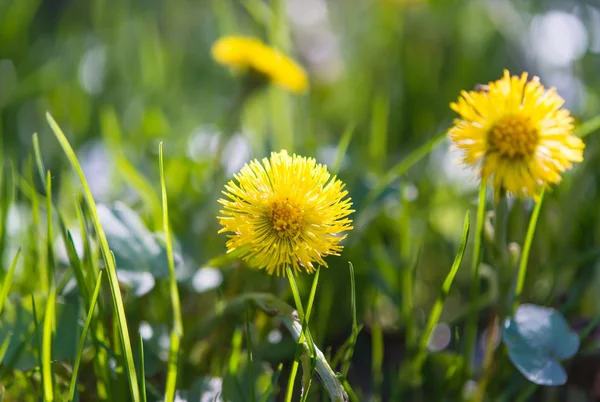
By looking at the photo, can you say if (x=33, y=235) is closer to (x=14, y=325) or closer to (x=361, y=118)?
(x=14, y=325)

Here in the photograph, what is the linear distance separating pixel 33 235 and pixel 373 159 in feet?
1.75

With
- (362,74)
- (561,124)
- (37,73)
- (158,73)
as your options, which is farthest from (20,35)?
(561,124)

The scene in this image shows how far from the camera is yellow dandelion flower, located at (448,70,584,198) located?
2.06 feet

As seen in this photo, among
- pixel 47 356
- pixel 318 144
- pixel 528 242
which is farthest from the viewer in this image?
pixel 318 144

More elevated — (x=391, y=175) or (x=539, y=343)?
(x=391, y=175)

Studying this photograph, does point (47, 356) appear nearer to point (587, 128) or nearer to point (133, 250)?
point (133, 250)

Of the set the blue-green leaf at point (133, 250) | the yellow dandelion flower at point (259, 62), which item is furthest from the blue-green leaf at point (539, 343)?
the yellow dandelion flower at point (259, 62)

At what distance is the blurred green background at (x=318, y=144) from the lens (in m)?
0.80

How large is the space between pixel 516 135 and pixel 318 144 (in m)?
0.57

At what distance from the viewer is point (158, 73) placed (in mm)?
1502

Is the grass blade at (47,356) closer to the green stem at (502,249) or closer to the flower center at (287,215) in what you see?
the flower center at (287,215)

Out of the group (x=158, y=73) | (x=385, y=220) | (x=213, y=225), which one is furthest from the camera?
(x=158, y=73)

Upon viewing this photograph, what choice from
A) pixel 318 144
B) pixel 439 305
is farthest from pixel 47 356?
pixel 318 144

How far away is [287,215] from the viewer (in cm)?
56
